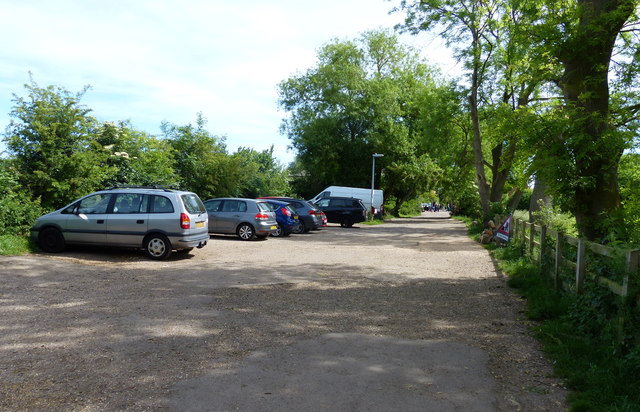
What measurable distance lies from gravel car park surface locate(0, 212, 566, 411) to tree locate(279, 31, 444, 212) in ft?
102

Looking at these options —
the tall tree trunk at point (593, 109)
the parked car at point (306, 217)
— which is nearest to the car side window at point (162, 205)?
the tall tree trunk at point (593, 109)

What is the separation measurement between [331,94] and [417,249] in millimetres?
27335

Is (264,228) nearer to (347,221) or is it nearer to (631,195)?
(631,195)

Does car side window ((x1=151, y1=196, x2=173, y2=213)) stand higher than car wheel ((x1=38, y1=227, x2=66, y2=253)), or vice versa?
car side window ((x1=151, y1=196, x2=173, y2=213))

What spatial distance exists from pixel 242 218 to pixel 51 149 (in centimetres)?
641

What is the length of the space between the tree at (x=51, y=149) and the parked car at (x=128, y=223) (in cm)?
196

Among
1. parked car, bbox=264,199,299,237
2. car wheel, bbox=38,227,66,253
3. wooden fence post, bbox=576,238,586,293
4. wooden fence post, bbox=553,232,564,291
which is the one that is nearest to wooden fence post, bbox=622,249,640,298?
wooden fence post, bbox=576,238,586,293

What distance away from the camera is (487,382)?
173 inches

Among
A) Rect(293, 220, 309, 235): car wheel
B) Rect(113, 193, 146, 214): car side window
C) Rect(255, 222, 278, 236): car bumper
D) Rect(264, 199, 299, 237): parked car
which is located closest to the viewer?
Rect(113, 193, 146, 214): car side window

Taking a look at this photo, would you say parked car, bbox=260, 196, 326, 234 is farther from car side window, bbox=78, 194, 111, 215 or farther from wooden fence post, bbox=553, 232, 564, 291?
wooden fence post, bbox=553, 232, 564, 291

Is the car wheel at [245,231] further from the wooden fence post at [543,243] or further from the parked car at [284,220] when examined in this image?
the wooden fence post at [543,243]

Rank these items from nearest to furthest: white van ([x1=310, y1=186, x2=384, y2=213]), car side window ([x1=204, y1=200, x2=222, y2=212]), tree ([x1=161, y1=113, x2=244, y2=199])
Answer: car side window ([x1=204, y1=200, x2=222, y2=212]) → tree ([x1=161, y1=113, x2=244, y2=199]) → white van ([x1=310, y1=186, x2=384, y2=213])

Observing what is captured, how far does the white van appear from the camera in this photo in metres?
34.8

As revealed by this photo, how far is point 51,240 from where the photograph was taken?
12.1 metres
